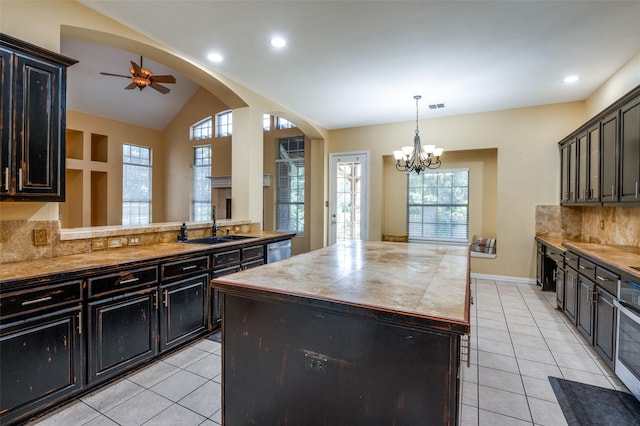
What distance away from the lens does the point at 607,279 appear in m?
2.38

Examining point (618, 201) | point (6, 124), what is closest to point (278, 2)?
point (6, 124)

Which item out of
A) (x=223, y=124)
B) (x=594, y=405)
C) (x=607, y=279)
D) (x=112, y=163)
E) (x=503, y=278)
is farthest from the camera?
(x=223, y=124)

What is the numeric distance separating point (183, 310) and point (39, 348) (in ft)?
3.27

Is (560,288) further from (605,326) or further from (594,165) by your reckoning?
(594,165)

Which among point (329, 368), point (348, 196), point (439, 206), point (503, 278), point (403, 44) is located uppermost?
point (403, 44)

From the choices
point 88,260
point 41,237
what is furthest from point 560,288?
point 41,237

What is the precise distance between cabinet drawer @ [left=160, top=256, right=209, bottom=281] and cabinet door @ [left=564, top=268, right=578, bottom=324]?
12.2 feet

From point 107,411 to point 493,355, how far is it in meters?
3.00

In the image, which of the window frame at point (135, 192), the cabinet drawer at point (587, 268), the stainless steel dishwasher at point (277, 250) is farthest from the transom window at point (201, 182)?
the cabinet drawer at point (587, 268)

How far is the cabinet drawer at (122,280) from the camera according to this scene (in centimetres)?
203

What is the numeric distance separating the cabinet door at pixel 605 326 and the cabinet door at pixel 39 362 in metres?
3.81

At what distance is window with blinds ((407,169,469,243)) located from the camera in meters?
5.75

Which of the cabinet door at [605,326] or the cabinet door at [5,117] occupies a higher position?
the cabinet door at [5,117]

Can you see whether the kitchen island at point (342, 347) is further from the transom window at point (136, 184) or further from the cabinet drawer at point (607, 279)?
the transom window at point (136, 184)
